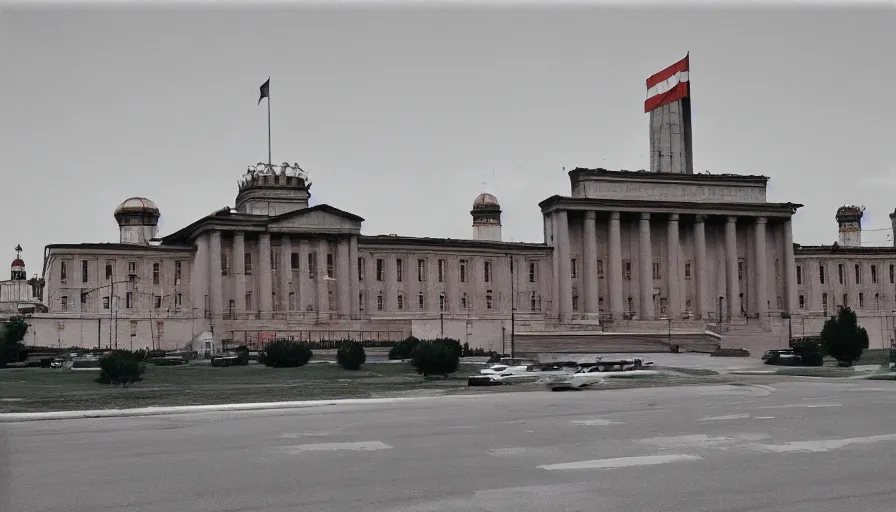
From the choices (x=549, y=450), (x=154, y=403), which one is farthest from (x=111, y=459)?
(x=154, y=403)

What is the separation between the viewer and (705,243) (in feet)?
313

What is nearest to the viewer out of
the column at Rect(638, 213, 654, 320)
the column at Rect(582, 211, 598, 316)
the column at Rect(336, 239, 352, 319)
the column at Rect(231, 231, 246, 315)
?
the column at Rect(231, 231, 246, 315)

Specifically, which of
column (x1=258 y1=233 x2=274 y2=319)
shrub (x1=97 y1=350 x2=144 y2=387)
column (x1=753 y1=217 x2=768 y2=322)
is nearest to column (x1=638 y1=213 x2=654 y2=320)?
column (x1=753 y1=217 x2=768 y2=322)

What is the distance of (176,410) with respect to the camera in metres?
27.6

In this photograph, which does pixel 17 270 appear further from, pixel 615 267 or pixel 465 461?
pixel 465 461

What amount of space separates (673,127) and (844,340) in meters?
43.1

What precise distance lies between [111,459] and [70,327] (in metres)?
63.2

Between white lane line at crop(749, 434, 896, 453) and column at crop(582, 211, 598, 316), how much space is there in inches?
2783

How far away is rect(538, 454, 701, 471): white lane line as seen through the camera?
16.2 metres

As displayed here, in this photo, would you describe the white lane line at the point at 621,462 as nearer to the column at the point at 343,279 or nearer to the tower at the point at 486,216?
the column at the point at 343,279

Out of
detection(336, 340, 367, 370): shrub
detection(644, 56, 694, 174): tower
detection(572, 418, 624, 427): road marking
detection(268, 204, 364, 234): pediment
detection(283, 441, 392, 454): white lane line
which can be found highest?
detection(644, 56, 694, 174): tower

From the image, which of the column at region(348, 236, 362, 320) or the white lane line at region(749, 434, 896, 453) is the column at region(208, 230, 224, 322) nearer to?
the column at region(348, 236, 362, 320)

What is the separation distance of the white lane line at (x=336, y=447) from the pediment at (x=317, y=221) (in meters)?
63.5

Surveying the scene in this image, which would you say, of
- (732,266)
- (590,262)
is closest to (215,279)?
(590,262)
